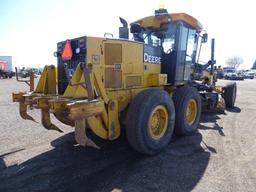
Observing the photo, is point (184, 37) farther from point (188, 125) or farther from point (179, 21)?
point (188, 125)

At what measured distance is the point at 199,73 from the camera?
8797mm

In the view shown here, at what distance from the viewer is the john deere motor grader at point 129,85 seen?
4422 millimetres

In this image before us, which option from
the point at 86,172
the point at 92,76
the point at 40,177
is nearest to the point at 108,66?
the point at 92,76

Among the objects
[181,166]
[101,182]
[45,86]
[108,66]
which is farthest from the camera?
[45,86]

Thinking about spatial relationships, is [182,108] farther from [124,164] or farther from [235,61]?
[235,61]

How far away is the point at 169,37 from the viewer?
642 cm

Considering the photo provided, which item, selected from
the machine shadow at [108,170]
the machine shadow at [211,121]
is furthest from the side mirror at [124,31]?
the machine shadow at [211,121]

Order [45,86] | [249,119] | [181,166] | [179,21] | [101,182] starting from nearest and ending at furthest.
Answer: [101,182], [181,166], [45,86], [179,21], [249,119]

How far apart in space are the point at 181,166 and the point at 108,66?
2244mm

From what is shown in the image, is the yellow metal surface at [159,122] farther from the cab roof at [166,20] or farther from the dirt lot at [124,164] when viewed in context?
the cab roof at [166,20]

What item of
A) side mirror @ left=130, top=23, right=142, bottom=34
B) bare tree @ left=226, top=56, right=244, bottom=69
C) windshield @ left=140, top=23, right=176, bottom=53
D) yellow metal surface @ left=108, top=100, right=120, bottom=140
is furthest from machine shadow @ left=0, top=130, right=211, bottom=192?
bare tree @ left=226, top=56, right=244, bottom=69

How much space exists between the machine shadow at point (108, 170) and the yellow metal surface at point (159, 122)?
0.39m

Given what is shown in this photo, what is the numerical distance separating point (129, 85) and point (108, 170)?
180cm

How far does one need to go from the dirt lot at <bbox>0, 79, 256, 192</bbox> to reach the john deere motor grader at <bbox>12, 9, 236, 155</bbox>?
0.47 m
